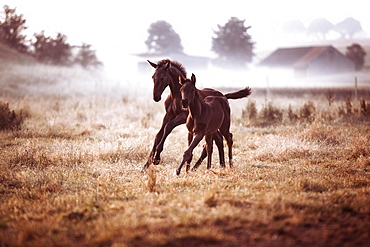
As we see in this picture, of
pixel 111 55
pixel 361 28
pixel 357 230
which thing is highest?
pixel 361 28

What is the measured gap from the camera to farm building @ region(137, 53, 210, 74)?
176 ft

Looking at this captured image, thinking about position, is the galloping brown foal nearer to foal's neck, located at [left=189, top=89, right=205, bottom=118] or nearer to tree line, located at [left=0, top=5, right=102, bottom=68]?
foal's neck, located at [left=189, top=89, right=205, bottom=118]

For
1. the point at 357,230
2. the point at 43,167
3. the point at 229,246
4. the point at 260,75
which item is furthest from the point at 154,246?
the point at 260,75

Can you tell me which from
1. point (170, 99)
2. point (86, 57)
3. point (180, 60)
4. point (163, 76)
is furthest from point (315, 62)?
point (163, 76)

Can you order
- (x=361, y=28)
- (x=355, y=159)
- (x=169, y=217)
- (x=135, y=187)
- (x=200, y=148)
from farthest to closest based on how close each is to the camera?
(x=361, y=28) → (x=200, y=148) → (x=355, y=159) → (x=135, y=187) → (x=169, y=217)

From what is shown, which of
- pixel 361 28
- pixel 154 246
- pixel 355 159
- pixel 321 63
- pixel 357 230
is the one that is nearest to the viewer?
pixel 154 246

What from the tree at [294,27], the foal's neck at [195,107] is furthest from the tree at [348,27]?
the foal's neck at [195,107]

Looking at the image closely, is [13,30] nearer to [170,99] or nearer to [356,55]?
[170,99]

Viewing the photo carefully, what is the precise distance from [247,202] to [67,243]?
221 centimetres

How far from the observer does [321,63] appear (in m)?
55.1

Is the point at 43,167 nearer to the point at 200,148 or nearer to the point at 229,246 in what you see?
the point at 200,148

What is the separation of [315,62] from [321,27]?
9474 centimetres

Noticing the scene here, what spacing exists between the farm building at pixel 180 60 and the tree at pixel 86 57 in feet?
32.8

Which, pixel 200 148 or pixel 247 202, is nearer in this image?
pixel 247 202
